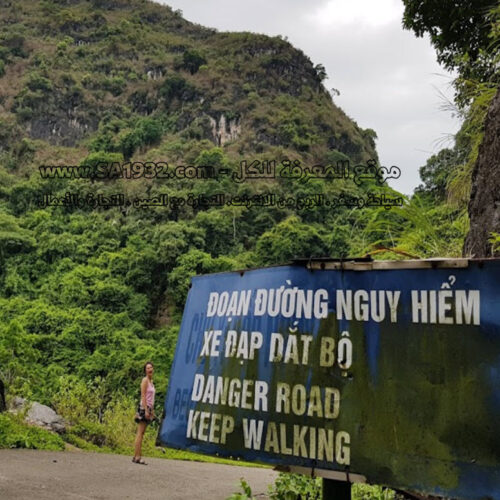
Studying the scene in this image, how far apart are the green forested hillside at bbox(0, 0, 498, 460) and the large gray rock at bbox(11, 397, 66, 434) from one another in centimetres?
39

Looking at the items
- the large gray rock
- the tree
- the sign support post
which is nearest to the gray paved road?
the large gray rock

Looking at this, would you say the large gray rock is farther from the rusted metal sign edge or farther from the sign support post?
the rusted metal sign edge

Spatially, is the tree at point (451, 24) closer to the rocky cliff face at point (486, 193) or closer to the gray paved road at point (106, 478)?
the rocky cliff face at point (486, 193)

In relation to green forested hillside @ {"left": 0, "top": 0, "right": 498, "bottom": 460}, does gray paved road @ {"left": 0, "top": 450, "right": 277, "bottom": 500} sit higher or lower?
lower

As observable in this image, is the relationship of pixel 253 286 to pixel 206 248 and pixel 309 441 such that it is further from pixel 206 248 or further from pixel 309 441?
pixel 206 248

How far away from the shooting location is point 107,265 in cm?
3497

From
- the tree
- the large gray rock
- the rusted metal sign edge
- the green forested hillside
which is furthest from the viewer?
the green forested hillside

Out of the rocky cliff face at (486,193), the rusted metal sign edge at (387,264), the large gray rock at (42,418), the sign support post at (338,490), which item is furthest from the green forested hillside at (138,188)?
the sign support post at (338,490)

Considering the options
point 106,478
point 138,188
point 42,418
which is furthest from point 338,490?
point 138,188

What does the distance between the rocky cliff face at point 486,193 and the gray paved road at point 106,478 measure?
3.08m

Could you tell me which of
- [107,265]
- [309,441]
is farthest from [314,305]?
[107,265]

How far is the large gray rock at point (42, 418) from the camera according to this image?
28.7ft

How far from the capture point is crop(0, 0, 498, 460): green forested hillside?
1059cm

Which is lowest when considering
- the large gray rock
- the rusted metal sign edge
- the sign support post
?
the large gray rock
